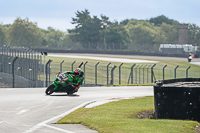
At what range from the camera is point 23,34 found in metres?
153

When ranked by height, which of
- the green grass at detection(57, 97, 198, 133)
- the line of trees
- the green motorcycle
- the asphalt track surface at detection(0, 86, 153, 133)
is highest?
the line of trees

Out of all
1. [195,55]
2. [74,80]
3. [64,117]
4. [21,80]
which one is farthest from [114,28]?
[64,117]

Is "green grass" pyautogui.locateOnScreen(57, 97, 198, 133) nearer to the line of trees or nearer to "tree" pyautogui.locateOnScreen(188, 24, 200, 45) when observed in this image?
the line of trees

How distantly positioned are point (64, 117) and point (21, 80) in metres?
30.4

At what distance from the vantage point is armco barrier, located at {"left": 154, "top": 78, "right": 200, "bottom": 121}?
43.1 feet

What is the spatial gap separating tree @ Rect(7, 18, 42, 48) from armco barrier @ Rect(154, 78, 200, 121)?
455 feet

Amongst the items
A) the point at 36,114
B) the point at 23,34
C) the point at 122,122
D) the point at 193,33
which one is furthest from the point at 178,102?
the point at 193,33

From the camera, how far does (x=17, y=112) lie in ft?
55.0

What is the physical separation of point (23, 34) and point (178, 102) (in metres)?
143

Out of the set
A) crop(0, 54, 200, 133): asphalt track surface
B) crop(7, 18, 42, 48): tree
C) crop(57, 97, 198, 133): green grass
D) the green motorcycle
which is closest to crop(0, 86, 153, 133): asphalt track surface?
crop(0, 54, 200, 133): asphalt track surface

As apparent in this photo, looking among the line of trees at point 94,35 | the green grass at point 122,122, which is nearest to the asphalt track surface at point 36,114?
the green grass at point 122,122

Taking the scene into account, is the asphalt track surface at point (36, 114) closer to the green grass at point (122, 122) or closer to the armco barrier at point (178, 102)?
the green grass at point (122, 122)

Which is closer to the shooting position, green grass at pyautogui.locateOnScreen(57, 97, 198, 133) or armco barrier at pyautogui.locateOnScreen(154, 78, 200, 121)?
green grass at pyautogui.locateOnScreen(57, 97, 198, 133)

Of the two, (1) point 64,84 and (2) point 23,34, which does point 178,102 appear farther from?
(2) point 23,34
